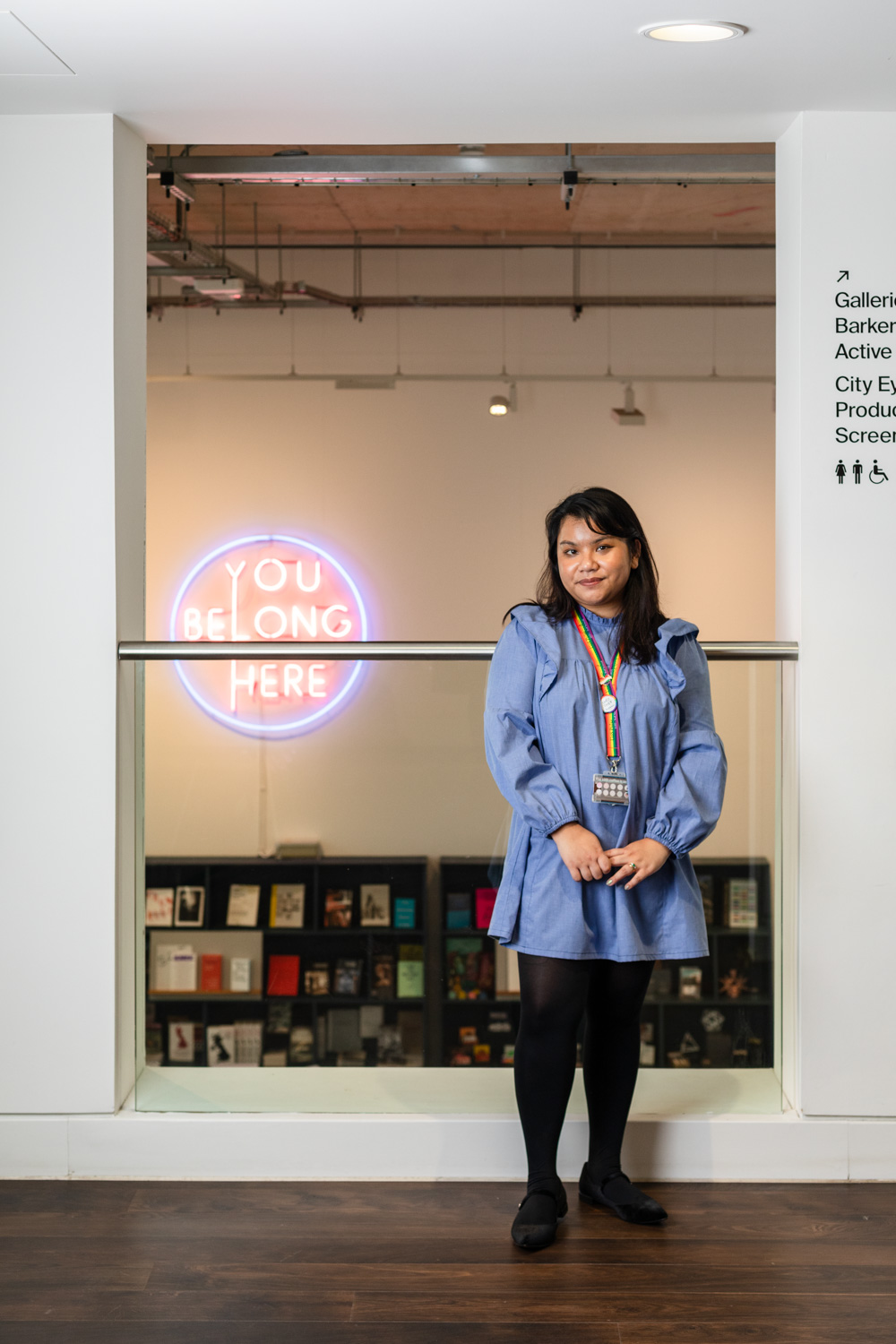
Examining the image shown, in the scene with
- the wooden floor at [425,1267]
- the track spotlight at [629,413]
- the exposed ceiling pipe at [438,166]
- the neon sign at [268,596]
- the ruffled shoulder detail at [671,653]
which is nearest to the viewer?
the wooden floor at [425,1267]

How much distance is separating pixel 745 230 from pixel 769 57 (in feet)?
14.7

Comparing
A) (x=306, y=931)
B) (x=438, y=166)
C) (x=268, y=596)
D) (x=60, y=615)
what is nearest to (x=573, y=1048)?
(x=306, y=931)

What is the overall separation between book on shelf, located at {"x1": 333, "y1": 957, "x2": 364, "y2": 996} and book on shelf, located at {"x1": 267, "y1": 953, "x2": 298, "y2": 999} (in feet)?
0.37

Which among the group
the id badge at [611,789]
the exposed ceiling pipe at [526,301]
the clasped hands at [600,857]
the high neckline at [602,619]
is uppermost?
the exposed ceiling pipe at [526,301]

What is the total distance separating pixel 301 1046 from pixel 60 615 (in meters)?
1.25

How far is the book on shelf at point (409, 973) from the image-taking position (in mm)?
2883

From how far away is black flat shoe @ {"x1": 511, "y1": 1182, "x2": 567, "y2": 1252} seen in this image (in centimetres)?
235

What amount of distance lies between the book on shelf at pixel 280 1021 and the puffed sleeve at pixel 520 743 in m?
1.01

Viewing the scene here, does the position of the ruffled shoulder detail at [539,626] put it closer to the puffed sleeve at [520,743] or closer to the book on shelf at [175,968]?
the puffed sleeve at [520,743]

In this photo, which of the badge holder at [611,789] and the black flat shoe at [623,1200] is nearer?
the badge holder at [611,789]

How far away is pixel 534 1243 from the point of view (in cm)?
235

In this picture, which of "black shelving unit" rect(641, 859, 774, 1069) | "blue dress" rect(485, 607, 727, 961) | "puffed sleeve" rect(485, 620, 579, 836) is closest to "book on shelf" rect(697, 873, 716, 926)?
"black shelving unit" rect(641, 859, 774, 1069)

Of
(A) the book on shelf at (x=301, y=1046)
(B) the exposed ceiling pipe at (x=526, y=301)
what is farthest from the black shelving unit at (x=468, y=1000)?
(B) the exposed ceiling pipe at (x=526, y=301)

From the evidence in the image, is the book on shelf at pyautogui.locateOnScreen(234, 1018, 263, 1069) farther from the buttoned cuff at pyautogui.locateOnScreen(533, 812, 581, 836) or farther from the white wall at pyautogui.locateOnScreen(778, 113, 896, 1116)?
the white wall at pyautogui.locateOnScreen(778, 113, 896, 1116)
